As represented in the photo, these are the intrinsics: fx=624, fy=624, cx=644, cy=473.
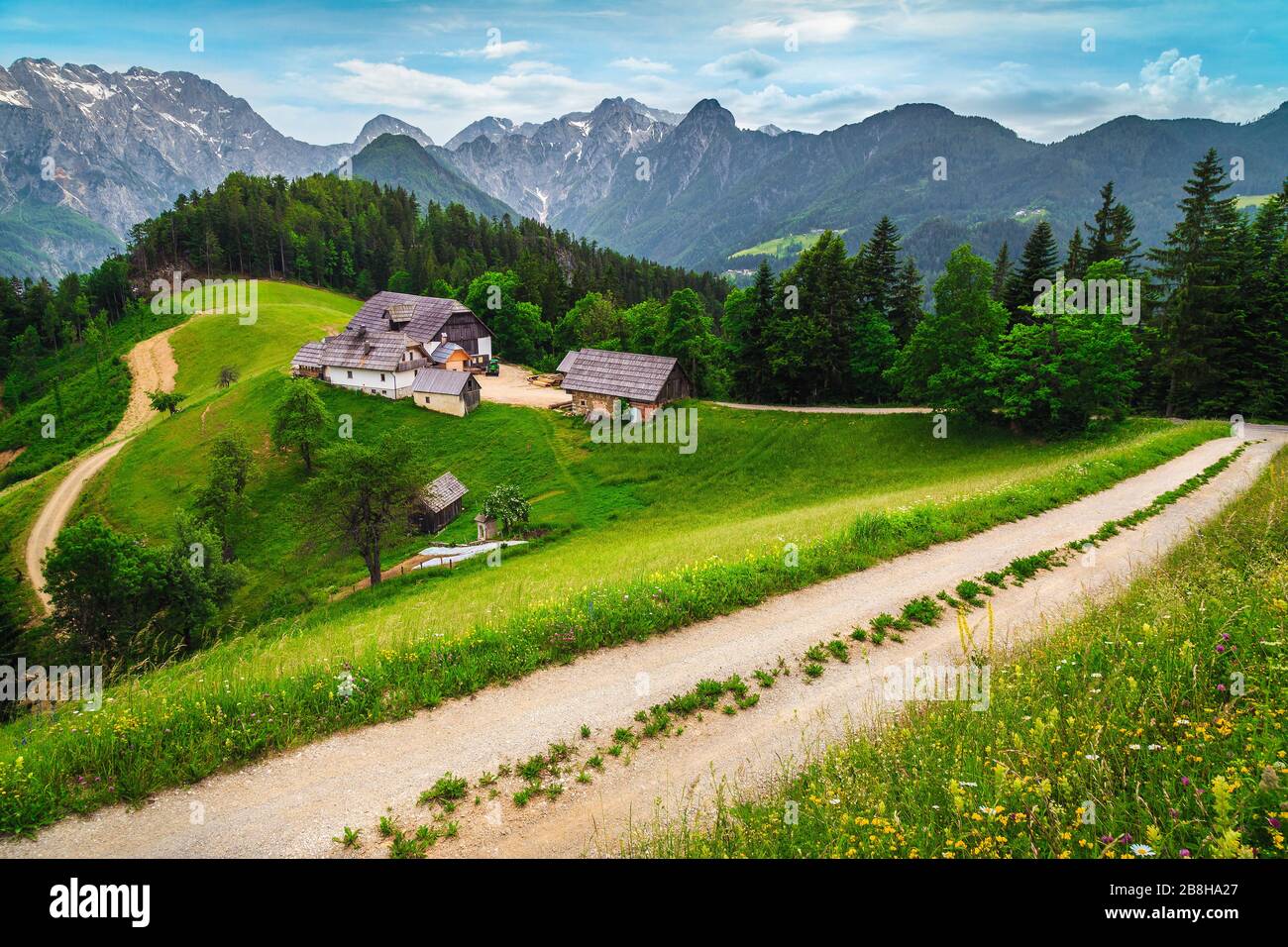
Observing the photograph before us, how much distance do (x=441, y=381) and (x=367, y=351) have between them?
12.7m

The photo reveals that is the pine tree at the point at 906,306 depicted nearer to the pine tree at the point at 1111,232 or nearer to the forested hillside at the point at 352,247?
the pine tree at the point at 1111,232

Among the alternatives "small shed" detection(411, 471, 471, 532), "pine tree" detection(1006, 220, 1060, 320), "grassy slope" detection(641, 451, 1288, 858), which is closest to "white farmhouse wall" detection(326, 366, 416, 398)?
"small shed" detection(411, 471, 471, 532)

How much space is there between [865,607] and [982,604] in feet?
8.99

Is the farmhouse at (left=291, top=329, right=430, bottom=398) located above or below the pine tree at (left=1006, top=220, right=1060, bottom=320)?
below

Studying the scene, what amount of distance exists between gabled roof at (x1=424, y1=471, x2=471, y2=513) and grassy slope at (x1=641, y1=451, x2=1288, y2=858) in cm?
4203

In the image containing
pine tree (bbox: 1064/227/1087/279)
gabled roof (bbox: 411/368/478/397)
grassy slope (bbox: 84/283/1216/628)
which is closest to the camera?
grassy slope (bbox: 84/283/1216/628)

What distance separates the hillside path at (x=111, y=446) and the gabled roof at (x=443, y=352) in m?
33.5

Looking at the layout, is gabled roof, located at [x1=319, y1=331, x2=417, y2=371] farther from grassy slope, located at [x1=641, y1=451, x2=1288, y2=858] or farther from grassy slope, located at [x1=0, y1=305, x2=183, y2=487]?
grassy slope, located at [x1=641, y1=451, x2=1288, y2=858]

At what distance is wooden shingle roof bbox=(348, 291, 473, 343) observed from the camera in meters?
83.4

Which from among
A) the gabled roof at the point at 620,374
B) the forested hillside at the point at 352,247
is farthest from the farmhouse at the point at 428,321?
the gabled roof at the point at 620,374

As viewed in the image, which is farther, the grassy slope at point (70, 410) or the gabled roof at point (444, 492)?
the grassy slope at point (70, 410)

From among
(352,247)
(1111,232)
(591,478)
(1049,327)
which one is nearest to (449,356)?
(591,478)

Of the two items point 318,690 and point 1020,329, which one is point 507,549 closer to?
point 318,690

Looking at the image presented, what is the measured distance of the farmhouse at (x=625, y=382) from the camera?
59.2m
